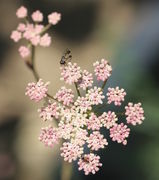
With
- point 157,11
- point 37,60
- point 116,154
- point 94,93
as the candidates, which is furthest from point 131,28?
point 94,93

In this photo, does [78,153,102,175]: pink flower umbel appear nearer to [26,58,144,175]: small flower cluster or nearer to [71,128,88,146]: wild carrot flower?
[26,58,144,175]: small flower cluster

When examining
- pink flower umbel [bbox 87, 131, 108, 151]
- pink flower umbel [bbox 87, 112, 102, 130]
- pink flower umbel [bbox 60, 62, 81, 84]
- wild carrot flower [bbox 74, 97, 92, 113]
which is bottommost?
pink flower umbel [bbox 87, 131, 108, 151]

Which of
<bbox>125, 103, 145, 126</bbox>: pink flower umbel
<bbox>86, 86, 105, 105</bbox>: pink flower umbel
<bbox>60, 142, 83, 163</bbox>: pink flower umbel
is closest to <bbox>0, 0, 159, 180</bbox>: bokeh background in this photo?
<bbox>125, 103, 145, 126</bbox>: pink flower umbel

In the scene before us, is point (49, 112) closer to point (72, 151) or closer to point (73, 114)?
point (73, 114)

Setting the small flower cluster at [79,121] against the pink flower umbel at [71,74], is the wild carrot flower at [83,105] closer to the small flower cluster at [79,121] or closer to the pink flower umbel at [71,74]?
the small flower cluster at [79,121]

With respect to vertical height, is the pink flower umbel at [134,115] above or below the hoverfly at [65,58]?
below

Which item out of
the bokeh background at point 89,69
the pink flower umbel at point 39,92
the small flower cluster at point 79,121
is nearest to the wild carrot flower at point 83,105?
the small flower cluster at point 79,121

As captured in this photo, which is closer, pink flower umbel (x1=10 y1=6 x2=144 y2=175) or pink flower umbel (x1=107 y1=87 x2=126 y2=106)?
pink flower umbel (x1=10 y1=6 x2=144 y2=175)

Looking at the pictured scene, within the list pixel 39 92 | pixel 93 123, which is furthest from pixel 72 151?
pixel 39 92
